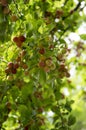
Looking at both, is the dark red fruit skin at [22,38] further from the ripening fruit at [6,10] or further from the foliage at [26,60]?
the ripening fruit at [6,10]

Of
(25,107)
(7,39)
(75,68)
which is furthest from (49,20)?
(75,68)

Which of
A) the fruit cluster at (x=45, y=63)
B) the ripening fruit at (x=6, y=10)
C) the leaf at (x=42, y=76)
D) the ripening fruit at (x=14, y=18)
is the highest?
the ripening fruit at (x=14, y=18)

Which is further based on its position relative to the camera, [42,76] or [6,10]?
[42,76]

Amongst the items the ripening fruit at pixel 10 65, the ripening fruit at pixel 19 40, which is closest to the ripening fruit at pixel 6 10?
the ripening fruit at pixel 19 40

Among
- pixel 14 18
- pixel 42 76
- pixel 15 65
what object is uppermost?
pixel 14 18

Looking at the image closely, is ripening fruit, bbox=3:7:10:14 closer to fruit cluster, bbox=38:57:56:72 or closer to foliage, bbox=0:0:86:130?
foliage, bbox=0:0:86:130

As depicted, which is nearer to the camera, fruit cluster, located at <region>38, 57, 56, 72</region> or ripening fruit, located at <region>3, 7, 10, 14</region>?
ripening fruit, located at <region>3, 7, 10, 14</region>

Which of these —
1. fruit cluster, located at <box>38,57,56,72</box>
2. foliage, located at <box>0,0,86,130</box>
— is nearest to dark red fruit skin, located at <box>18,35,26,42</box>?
foliage, located at <box>0,0,86,130</box>

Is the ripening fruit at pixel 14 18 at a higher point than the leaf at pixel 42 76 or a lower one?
higher

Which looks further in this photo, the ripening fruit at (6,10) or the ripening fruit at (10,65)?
the ripening fruit at (10,65)

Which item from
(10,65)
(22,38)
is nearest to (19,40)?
(22,38)

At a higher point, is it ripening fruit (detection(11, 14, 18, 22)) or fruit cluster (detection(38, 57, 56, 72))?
ripening fruit (detection(11, 14, 18, 22))

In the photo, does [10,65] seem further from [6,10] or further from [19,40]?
[6,10]

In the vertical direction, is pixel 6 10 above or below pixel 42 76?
above
